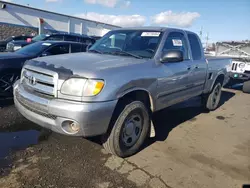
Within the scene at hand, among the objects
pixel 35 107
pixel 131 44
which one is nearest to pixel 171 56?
pixel 131 44

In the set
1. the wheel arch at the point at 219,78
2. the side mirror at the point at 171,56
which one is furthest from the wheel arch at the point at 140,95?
the wheel arch at the point at 219,78

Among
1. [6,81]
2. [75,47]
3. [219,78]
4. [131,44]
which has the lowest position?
[6,81]

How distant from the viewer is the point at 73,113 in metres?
2.71

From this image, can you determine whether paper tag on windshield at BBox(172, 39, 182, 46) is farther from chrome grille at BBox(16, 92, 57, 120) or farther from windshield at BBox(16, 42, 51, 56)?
windshield at BBox(16, 42, 51, 56)

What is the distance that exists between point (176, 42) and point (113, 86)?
2042 millimetres

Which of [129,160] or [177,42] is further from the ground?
[177,42]

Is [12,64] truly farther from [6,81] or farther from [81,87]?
[81,87]

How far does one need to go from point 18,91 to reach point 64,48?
387 cm

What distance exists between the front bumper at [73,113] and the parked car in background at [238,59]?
6.84m

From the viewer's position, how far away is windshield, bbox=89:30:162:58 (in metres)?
3.87

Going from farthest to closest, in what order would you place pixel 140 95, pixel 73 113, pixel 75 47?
pixel 75 47 → pixel 140 95 → pixel 73 113

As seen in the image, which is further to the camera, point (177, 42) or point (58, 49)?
point (58, 49)

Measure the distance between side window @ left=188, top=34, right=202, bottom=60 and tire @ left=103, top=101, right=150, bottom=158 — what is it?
2.09 meters

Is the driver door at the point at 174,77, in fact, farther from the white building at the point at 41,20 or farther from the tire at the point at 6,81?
the white building at the point at 41,20
